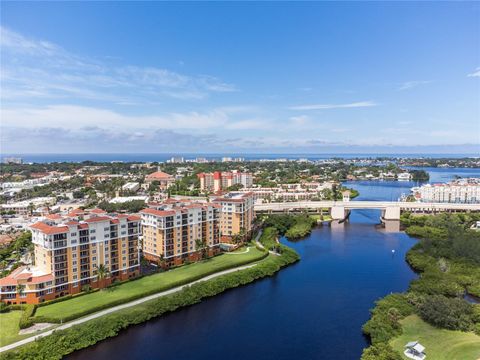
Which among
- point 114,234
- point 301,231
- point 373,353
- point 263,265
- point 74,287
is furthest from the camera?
point 301,231

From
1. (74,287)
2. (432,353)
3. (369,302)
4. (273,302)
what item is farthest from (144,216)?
(432,353)

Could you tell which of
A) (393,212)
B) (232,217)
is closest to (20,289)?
(232,217)

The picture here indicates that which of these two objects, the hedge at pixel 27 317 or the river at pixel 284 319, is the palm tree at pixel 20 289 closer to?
the hedge at pixel 27 317

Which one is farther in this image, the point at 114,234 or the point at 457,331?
the point at 114,234

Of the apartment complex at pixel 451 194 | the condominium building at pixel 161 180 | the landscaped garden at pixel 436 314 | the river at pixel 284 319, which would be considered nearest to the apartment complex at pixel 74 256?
the river at pixel 284 319

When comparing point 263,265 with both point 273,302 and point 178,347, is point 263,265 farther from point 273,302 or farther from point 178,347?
point 178,347

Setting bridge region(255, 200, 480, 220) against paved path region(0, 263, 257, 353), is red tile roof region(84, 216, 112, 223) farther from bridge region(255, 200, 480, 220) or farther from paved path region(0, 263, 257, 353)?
bridge region(255, 200, 480, 220)

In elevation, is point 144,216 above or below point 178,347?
above
